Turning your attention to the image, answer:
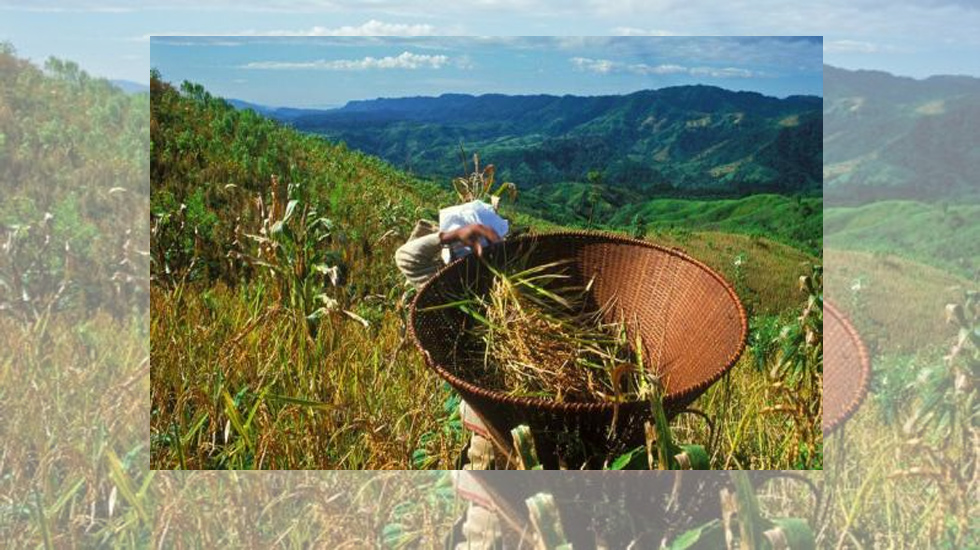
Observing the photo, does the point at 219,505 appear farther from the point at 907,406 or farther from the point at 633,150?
the point at 633,150

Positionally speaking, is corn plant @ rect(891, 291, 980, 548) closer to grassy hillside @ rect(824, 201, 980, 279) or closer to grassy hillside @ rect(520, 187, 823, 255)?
grassy hillside @ rect(824, 201, 980, 279)

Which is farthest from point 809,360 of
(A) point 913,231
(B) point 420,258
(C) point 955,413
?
(B) point 420,258

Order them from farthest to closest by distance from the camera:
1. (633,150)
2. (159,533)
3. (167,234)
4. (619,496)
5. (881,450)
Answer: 1. (633,150)
2. (167,234)
3. (881,450)
4. (159,533)
5. (619,496)

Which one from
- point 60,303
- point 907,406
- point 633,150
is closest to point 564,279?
point 907,406

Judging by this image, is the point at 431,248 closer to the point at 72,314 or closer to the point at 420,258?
the point at 420,258

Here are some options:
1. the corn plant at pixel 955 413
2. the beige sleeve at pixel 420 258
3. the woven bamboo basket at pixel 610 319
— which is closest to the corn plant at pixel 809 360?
the corn plant at pixel 955 413

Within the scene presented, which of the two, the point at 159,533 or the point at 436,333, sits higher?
the point at 436,333
